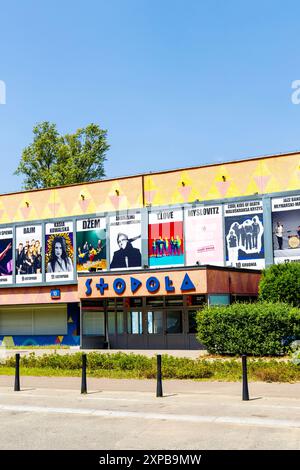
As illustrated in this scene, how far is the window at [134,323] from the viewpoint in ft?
118

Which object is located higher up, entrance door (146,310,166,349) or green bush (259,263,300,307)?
green bush (259,263,300,307)

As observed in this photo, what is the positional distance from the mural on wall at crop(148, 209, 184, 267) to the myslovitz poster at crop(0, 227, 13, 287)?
12126 mm

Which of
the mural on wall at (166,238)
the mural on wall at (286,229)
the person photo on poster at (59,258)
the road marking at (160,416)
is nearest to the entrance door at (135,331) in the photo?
the mural on wall at (166,238)

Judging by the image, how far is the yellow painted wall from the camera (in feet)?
126

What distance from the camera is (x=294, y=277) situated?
31.2m

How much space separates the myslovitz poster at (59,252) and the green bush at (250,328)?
18097mm

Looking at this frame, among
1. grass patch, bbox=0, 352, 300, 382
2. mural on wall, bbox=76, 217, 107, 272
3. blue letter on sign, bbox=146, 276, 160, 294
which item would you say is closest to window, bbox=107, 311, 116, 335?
blue letter on sign, bbox=146, 276, 160, 294

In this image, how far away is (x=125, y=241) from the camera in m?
42.2

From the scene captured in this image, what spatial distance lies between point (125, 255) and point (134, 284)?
22.8 feet

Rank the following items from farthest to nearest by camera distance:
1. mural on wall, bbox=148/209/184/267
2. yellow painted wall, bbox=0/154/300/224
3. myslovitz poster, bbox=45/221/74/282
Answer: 1. myslovitz poster, bbox=45/221/74/282
2. mural on wall, bbox=148/209/184/267
3. yellow painted wall, bbox=0/154/300/224

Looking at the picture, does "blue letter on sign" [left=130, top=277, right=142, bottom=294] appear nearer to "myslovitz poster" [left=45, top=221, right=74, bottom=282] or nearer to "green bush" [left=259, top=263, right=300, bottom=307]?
"green bush" [left=259, top=263, right=300, bottom=307]

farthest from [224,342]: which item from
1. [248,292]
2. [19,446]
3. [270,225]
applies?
[19,446]

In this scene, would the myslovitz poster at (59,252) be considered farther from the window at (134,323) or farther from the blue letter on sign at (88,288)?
the window at (134,323)
